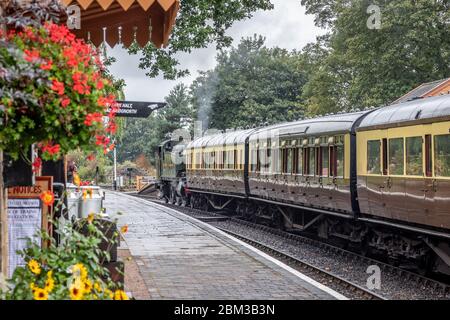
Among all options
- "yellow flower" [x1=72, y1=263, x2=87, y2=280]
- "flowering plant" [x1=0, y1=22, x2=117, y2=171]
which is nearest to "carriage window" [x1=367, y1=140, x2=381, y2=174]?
"yellow flower" [x1=72, y1=263, x2=87, y2=280]

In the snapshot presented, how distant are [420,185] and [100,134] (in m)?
7.73

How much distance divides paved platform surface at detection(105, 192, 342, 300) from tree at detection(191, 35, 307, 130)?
3959 cm

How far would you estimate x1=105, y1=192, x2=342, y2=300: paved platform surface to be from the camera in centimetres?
1036

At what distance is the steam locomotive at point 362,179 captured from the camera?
11945 mm

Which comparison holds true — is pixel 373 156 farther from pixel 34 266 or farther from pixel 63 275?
pixel 34 266

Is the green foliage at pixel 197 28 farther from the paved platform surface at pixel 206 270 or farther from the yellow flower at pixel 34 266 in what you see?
the yellow flower at pixel 34 266

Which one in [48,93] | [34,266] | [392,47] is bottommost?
[34,266]

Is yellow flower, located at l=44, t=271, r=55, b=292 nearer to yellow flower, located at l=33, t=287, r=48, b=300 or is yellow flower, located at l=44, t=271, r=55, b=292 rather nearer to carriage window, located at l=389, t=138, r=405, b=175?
yellow flower, located at l=33, t=287, r=48, b=300

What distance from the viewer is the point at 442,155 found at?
37.4 ft

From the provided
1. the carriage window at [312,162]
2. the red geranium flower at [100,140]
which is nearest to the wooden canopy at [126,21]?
the red geranium flower at [100,140]

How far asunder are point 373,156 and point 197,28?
22.9 feet

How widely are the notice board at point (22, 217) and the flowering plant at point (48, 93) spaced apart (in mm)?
2556

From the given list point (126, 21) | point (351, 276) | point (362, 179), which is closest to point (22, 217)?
point (126, 21)

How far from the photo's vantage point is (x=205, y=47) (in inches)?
813
